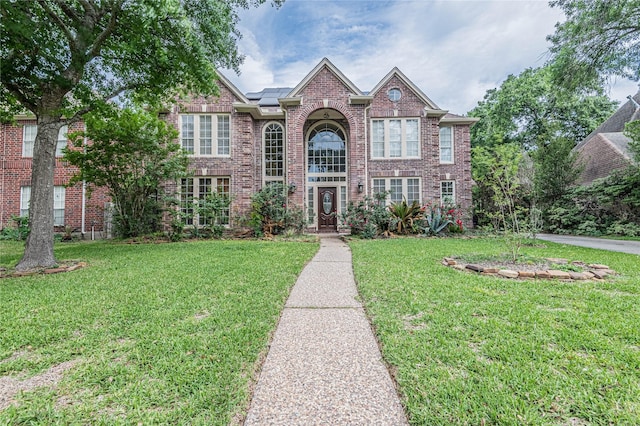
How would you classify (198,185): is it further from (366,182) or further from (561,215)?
(561,215)

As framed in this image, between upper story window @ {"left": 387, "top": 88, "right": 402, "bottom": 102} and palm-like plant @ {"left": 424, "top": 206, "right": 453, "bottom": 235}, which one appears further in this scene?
upper story window @ {"left": 387, "top": 88, "right": 402, "bottom": 102}

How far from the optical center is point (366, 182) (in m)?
11.8

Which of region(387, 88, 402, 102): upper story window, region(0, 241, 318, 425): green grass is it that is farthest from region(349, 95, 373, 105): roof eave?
region(0, 241, 318, 425): green grass

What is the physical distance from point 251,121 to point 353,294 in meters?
10.1

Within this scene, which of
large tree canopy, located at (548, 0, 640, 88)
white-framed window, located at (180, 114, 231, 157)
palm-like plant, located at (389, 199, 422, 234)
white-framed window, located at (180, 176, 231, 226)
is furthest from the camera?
white-framed window, located at (180, 114, 231, 157)

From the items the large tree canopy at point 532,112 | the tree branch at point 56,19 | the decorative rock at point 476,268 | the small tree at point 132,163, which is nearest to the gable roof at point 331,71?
the small tree at point 132,163

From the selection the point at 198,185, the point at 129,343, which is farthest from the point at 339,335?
the point at 198,185

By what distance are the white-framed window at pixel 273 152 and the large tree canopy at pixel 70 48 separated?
18.8 ft

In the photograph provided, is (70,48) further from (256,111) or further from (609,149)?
(609,149)

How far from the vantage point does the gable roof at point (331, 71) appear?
456 inches

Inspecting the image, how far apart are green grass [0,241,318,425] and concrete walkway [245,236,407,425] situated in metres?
0.14

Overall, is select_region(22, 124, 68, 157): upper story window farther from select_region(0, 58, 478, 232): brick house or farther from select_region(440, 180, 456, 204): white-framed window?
select_region(440, 180, 456, 204): white-framed window

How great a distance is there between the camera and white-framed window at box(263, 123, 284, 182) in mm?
12828

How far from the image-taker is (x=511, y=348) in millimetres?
2203
